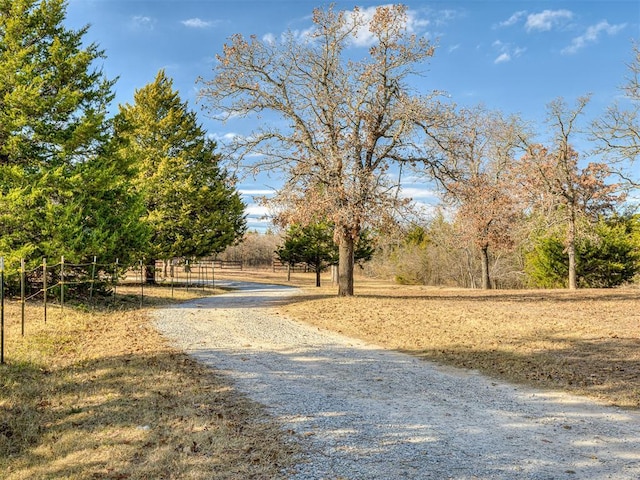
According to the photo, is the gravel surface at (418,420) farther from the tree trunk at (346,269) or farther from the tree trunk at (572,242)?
the tree trunk at (572,242)

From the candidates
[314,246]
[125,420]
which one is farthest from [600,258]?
[125,420]

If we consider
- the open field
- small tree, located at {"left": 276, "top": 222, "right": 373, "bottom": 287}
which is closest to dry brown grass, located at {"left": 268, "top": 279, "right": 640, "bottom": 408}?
the open field

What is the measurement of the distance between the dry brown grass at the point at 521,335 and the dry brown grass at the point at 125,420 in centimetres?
479

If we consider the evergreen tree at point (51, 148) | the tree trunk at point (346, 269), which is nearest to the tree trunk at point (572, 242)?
the tree trunk at point (346, 269)

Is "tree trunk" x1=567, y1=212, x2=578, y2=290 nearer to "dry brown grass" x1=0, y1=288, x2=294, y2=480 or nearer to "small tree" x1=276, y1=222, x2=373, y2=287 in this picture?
Result: "small tree" x1=276, y1=222, x2=373, y2=287

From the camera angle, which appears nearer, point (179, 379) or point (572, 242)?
point (179, 379)

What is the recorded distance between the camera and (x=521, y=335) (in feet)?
36.3

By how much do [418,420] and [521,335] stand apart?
265 inches

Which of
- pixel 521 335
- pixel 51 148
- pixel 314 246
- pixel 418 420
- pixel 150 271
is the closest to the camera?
pixel 418 420

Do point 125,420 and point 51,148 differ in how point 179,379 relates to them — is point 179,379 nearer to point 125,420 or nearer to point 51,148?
point 125,420

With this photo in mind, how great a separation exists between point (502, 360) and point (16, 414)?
8.13m

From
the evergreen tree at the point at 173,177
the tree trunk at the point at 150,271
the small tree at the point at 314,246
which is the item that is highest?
the evergreen tree at the point at 173,177

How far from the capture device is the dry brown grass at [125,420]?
173 inches

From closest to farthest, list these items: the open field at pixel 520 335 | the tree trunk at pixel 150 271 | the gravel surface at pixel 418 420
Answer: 1. the gravel surface at pixel 418 420
2. the open field at pixel 520 335
3. the tree trunk at pixel 150 271
